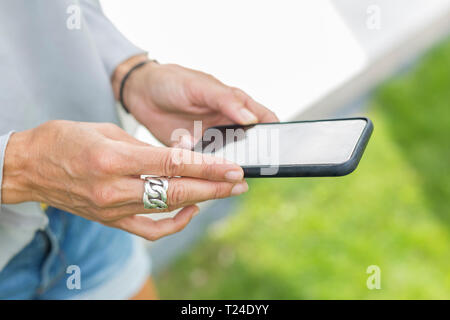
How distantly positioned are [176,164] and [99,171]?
0.10 meters

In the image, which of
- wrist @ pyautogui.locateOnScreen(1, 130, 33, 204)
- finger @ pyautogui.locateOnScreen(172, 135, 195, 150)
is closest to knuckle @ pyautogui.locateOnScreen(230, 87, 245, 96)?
finger @ pyautogui.locateOnScreen(172, 135, 195, 150)

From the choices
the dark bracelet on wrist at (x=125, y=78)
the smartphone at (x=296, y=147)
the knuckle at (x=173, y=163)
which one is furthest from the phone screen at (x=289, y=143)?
the dark bracelet on wrist at (x=125, y=78)

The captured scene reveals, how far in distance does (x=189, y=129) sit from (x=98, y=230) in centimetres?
27

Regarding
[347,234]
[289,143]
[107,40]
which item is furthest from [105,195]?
[347,234]

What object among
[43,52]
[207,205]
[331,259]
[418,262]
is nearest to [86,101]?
[43,52]

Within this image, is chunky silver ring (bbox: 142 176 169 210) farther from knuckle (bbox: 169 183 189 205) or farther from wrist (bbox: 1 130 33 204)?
→ wrist (bbox: 1 130 33 204)

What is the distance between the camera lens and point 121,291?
39.4 inches

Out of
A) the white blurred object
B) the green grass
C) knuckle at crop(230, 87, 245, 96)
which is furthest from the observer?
the green grass

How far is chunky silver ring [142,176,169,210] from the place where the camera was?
687 mm

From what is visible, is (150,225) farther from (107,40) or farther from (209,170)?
(107,40)

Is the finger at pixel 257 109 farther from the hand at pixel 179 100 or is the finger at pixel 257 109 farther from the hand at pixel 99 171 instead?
the hand at pixel 99 171

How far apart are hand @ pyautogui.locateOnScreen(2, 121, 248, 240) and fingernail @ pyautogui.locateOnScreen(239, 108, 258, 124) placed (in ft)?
0.50

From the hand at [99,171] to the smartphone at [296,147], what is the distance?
2.1 inches

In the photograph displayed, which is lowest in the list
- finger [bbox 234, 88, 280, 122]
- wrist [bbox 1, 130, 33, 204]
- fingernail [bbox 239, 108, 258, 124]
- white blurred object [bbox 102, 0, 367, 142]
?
wrist [bbox 1, 130, 33, 204]
